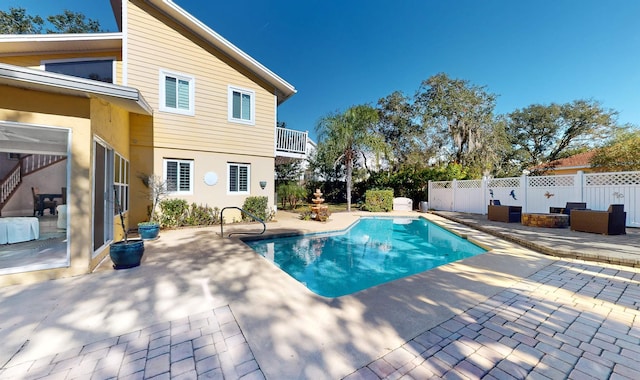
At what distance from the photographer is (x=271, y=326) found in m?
2.57

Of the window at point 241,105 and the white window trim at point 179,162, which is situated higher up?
the window at point 241,105

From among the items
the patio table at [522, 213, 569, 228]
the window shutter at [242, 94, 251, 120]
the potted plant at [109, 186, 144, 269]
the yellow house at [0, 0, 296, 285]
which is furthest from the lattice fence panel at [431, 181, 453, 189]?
the potted plant at [109, 186, 144, 269]

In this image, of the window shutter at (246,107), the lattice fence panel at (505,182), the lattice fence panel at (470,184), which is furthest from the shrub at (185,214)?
the lattice fence panel at (505,182)

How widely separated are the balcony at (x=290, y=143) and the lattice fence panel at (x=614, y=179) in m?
11.6

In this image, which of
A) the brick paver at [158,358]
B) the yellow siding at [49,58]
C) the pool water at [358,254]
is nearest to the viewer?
the brick paver at [158,358]

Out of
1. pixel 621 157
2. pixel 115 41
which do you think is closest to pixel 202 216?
pixel 115 41

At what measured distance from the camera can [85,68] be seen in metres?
8.10

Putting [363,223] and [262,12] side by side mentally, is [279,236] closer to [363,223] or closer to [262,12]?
[363,223]

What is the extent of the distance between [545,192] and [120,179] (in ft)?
51.4

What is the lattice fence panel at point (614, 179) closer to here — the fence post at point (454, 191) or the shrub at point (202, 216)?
the fence post at point (454, 191)

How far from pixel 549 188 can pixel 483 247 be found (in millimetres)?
6998

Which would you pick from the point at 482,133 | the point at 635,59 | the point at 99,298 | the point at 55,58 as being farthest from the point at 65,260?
the point at 635,59

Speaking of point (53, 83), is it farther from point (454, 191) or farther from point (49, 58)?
point (454, 191)

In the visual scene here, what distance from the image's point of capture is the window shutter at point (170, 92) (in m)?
8.66
